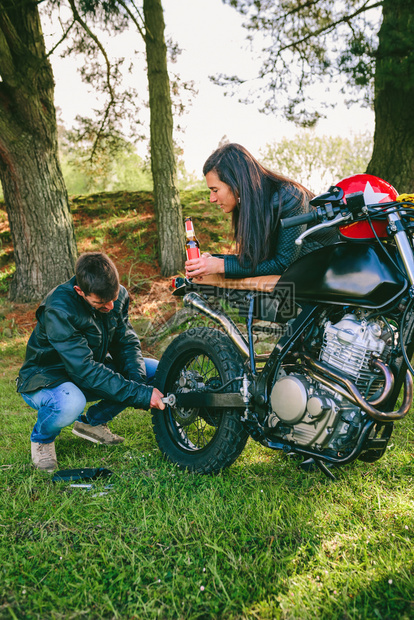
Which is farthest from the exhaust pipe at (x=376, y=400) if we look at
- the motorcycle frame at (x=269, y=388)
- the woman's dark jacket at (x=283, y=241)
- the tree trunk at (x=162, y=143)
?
the tree trunk at (x=162, y=143)

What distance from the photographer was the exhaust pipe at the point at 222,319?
2.62 m

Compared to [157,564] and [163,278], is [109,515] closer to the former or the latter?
[157,564]

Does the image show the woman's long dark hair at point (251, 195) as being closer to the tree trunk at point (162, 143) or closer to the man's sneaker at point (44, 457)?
the man's sneaker at point (44, 457)

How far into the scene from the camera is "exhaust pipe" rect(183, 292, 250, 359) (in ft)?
8.59

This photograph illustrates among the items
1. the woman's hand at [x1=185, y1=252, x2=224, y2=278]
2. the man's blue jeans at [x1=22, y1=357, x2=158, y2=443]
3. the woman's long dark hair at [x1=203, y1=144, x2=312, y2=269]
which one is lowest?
the man's blue jeans at [x1=22, y1=357, x2=158, y2=443]

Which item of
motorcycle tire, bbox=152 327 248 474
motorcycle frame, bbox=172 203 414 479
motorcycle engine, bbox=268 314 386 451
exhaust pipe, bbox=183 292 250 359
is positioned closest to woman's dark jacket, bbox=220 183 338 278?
motorcycle frame, bbox=172 203 414 479

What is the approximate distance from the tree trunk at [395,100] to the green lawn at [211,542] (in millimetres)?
3819

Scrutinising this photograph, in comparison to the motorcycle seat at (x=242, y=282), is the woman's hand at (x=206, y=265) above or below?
above

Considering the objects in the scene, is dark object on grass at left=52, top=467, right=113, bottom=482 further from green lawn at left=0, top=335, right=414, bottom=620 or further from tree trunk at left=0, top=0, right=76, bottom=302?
tree trunk at left=0, top=0, right=76, bottom=302

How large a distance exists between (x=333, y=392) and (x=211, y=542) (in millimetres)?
861

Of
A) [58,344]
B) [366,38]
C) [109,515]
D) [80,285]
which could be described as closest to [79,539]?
[109,515]

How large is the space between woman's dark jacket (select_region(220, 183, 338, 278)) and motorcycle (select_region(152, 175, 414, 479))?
0.21 feet

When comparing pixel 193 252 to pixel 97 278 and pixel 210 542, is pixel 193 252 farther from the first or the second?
pixel 210 542

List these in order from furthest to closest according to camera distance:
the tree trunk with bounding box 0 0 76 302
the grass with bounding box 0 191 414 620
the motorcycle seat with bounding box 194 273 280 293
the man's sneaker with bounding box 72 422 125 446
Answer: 1. the tree trunk with bounding box 0 0 76 302
2. the man's sneaker with bounding box 72 422 125 446
3. the motorcycle seat with bounding box 194 273 280 293
4. the grass with bounding box 0 191 414 620
